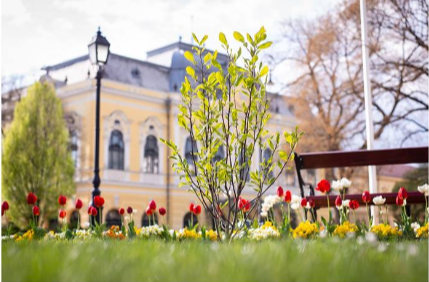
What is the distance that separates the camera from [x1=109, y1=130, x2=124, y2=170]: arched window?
24.9m

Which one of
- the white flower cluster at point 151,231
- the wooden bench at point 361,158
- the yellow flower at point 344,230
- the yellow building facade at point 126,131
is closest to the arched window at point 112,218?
the yellow building facade at point 126,131

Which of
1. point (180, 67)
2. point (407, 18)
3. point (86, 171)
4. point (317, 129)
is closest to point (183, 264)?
point (407, 18)

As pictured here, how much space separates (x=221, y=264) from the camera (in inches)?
77.8

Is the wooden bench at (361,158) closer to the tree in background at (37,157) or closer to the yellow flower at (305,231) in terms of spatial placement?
the yellow flower at (305,231)

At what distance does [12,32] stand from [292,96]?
8.68m

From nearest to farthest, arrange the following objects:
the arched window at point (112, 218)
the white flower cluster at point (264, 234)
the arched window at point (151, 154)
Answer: the white flower cluster at point (264, 234) < the arched window at point (112, 218) < the arched window at point (151, 154)

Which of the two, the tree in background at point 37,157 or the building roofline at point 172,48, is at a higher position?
the building roofline at point 172,48

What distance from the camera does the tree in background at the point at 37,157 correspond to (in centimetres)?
1995

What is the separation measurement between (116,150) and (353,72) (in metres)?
10.5

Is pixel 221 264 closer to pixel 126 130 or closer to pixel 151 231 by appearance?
pixel 151 231

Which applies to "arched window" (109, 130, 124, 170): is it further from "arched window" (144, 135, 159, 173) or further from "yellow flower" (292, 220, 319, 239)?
"yellow flower" (292, 220, 319, 239)

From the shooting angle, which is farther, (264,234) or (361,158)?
(361,158)

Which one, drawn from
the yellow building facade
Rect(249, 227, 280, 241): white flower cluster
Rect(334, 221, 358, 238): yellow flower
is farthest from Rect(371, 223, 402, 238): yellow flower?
the yellow building facade

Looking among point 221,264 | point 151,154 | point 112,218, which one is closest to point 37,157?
point 112,218
